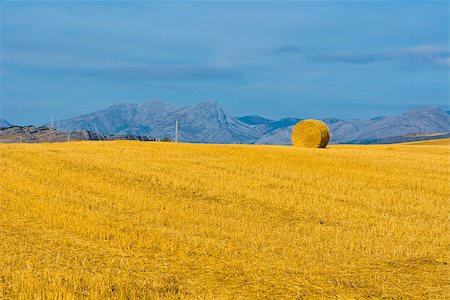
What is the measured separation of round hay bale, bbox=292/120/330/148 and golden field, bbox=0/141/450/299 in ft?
45.6

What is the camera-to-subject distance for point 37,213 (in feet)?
53.0

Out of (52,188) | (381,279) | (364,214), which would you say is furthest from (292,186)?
(381,279)

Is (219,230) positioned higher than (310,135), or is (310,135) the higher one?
(310,135)

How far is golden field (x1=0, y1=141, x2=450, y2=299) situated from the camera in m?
10.2

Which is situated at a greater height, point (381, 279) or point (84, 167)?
point (84, 167)

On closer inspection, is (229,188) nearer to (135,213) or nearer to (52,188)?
(135,213)

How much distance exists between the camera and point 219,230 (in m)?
14.7

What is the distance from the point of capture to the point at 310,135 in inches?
1700

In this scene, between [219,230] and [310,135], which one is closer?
[219,230]

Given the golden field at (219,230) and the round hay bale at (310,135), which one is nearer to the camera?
the golden field at (219,230)

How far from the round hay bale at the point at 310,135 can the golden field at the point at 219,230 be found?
1389 centimetres

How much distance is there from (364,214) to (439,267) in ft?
18.3

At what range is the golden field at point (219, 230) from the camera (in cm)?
1017

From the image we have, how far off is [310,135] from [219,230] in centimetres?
2952
